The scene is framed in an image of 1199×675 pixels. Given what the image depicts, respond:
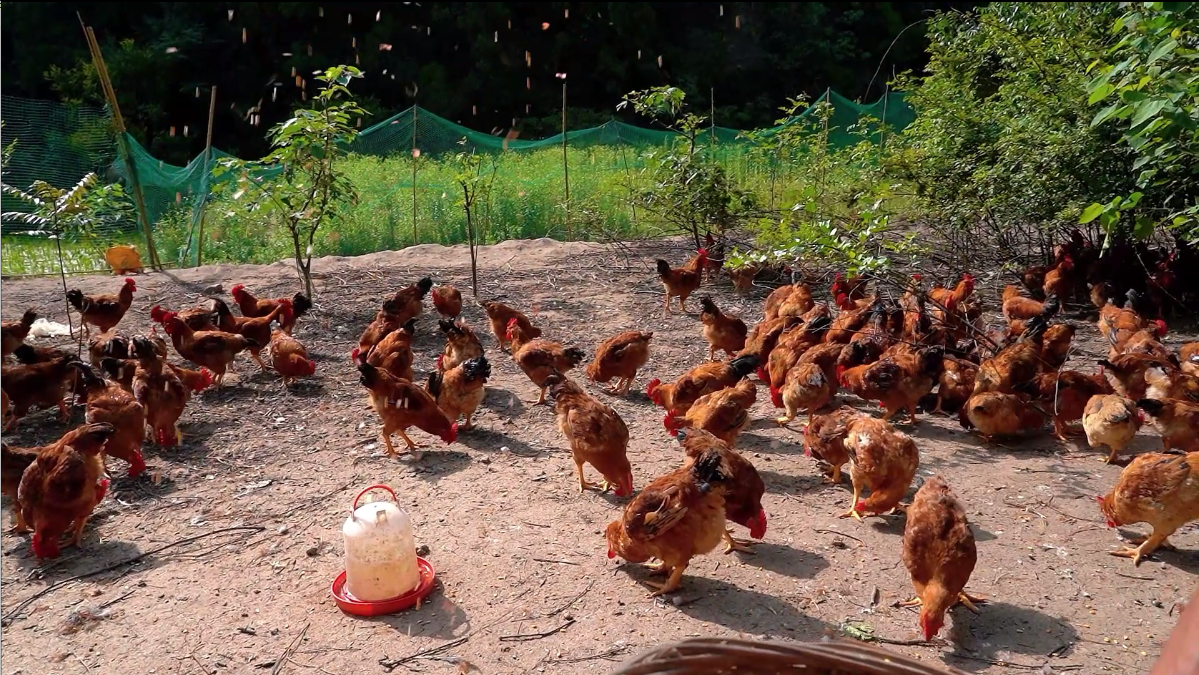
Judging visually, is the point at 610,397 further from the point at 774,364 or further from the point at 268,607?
the point at 268,607

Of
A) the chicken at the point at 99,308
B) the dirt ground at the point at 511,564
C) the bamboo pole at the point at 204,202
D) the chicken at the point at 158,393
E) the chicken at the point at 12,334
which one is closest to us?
the dirt ground at the point at 511,564

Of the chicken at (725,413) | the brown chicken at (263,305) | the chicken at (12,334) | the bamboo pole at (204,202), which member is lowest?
the chicken at (725,413)

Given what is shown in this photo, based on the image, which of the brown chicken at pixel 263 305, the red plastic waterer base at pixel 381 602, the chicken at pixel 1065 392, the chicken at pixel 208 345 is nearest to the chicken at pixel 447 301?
the brown chicken at pixel 263 305

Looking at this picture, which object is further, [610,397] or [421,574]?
[610,397]

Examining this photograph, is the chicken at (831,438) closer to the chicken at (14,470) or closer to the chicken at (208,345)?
the chicken at (14,470)

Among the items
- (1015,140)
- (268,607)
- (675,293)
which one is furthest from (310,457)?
(1015,140)

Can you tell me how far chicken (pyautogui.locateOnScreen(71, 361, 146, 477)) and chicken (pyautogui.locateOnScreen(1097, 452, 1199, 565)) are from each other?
635 cm

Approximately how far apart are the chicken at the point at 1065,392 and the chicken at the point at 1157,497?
157cm

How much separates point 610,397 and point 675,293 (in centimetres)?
279

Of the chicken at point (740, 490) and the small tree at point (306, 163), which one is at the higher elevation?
the small tree at point (306, 163)

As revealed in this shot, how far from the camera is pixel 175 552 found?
5.20 m

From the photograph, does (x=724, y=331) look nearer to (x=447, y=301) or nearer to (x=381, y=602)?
(x=447, y=301)

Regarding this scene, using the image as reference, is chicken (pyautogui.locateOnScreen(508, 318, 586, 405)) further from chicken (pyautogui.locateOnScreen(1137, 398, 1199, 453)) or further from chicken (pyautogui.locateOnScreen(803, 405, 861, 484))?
chicken (pyautogui.locateOnScreen(1137, 398, 1199, 453))

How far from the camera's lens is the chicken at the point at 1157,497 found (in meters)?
4.44
